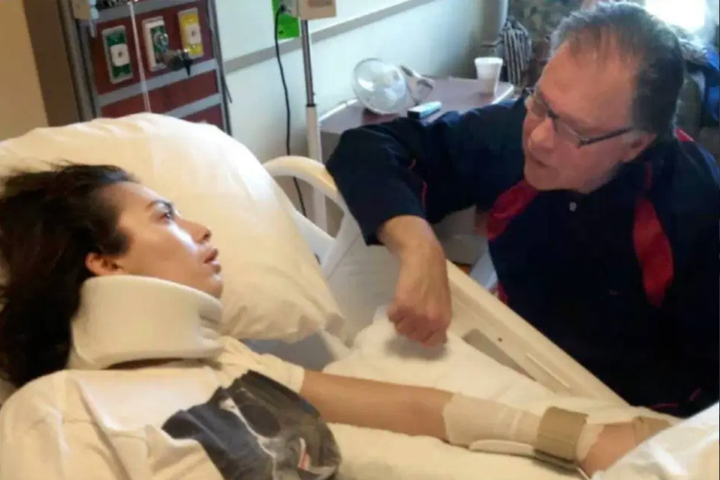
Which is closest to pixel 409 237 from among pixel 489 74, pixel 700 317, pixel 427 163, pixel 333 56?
pixel 427 163

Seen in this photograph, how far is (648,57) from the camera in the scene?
1.00 meters

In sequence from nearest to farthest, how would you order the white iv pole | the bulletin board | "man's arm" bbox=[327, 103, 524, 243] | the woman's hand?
the woman's hand → "man's arm" bbox=[327, 103, 524, 243] → the white iv pole → the bulletin board

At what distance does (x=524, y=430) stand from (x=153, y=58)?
1062 millimetres

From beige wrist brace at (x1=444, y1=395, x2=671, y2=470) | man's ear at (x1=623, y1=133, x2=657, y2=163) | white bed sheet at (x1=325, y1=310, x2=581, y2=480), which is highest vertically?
man's ear at (x1=623, y1=133, x2=657, y2=163)

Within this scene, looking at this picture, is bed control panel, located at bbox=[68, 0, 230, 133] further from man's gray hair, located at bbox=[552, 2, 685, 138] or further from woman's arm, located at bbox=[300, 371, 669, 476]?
man's gray hair, located at bbox=[552, 2, 685, 138]

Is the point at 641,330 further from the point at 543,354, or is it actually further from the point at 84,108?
the point at 84,108

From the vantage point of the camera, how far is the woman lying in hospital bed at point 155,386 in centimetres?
89

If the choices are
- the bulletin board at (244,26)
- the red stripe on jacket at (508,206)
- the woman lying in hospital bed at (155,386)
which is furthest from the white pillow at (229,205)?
the bulletin board at (244,26)

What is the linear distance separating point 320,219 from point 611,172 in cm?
89

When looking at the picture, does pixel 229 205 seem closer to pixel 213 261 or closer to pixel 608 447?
pixel 213 261

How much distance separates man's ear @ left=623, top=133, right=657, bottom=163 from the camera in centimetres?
102

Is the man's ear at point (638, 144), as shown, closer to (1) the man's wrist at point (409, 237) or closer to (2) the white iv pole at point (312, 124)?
(1) the man's wrist at point (409, 237)

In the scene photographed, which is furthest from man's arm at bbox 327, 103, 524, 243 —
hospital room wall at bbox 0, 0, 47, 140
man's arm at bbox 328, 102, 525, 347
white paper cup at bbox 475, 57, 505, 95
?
white paper cup at bbox 475, 57, 505, 95

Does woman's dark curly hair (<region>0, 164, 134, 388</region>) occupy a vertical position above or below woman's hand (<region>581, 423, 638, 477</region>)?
above
